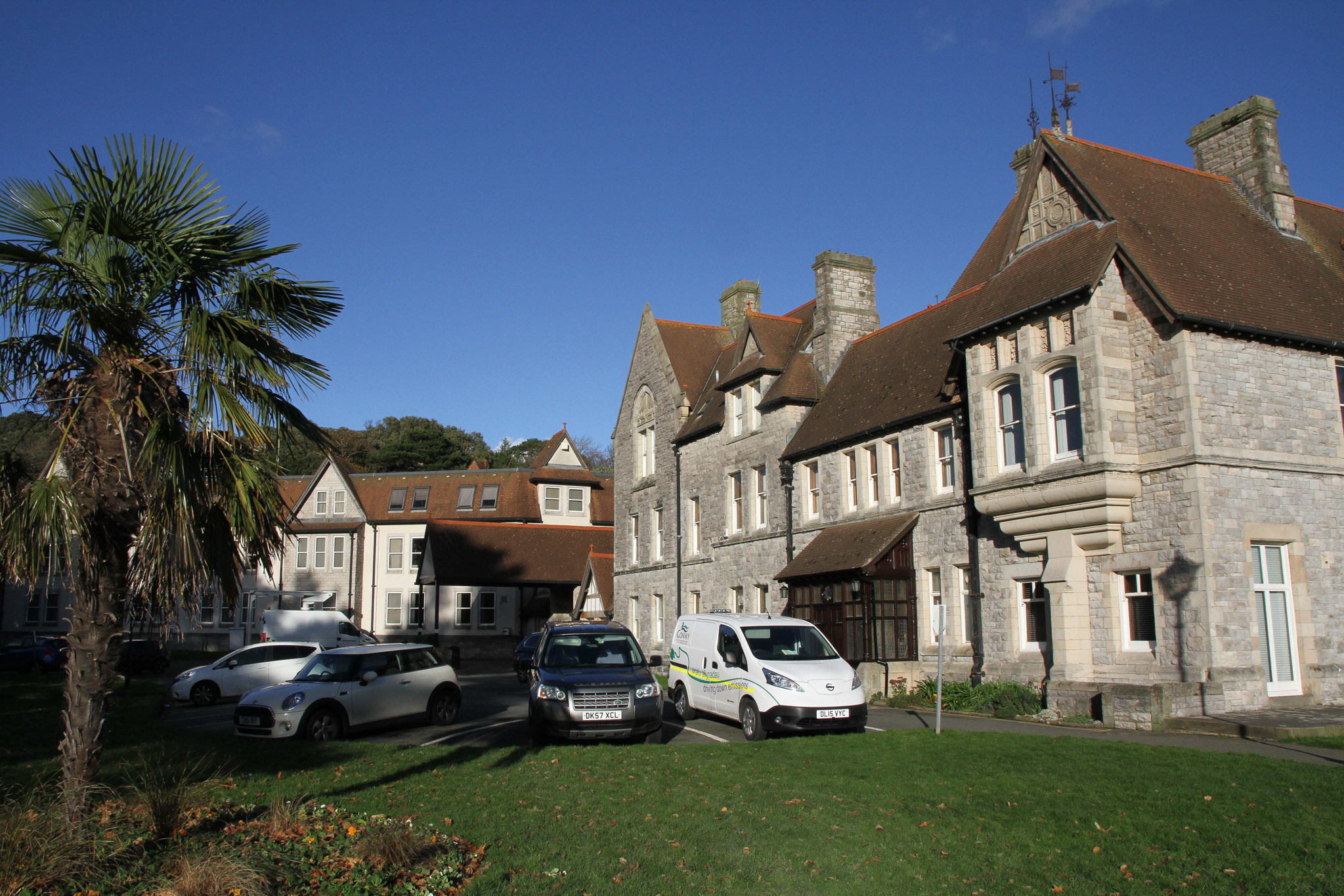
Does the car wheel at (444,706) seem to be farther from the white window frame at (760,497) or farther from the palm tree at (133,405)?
the white window frame at (760,497)

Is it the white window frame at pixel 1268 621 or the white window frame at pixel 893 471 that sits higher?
the white window frame at pixel 893 471

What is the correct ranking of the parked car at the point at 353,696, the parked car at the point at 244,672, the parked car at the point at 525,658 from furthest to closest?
the parked car at the point at 525,658 → the parked car at the point at 244,672 → the parked car at the point at 353,696

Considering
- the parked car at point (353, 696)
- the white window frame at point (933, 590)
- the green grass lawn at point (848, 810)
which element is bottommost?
the green grass lawn at point (848, 810)

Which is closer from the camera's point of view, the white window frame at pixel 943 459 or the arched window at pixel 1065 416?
the arched window at pixel 1065 416

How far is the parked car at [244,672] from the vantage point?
77.0 feet

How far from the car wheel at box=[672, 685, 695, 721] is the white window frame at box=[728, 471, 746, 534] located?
12496mm

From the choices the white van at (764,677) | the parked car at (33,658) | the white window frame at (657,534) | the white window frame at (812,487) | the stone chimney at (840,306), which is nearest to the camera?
the white van at (764,677)

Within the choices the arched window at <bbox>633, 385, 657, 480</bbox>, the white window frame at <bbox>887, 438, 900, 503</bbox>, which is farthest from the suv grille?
the arched window at <bbox>633, 385, 657, 480</bbox>

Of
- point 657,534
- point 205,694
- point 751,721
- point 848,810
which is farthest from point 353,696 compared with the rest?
point 657,534

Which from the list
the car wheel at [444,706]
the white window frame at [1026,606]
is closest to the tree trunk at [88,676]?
the car wheel at [444,706]

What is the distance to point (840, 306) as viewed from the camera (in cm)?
2917

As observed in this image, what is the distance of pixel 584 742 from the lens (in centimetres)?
1486

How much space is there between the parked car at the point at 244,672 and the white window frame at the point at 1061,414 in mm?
17763

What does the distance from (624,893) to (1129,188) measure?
18317mm
